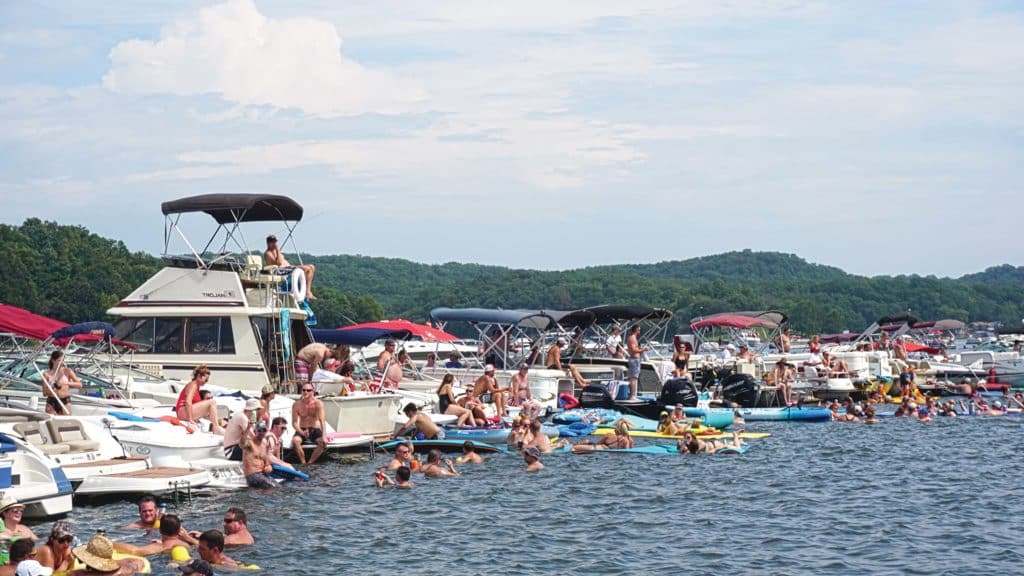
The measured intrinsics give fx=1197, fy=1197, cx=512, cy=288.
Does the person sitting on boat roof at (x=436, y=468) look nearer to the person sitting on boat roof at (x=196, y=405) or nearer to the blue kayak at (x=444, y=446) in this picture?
the blue kayak at (x=444, y=446)

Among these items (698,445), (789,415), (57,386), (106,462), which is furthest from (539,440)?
(789,415)

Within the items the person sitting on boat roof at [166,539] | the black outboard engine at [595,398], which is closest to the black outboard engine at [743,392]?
the black outboard engine at [595,398]

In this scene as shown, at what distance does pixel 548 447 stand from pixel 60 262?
258ft

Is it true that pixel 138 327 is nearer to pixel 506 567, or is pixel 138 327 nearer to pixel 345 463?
pixel 345 463

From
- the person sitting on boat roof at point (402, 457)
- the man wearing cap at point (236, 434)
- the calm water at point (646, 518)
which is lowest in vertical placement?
the calm water at point (646, 518)

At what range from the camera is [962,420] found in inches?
1406

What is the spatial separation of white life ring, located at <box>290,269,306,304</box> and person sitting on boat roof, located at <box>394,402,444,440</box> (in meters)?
3.97

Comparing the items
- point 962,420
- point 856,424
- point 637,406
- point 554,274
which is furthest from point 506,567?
point 554,274

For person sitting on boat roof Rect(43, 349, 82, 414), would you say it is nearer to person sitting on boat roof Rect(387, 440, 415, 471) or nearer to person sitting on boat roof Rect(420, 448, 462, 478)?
person sitting on boat roof Rect(387, 440, 415, 471)

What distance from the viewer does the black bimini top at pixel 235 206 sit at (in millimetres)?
27562

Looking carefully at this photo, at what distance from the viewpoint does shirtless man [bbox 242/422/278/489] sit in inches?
771

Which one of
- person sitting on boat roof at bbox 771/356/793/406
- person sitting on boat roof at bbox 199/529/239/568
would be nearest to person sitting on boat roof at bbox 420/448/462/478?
person sitting on boat roof at bbox 199/529/239/568

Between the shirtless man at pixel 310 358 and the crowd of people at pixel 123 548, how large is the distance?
9453 millimetres

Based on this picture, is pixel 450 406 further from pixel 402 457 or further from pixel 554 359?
pixel 554 359
